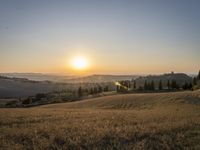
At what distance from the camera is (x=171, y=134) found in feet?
47.4

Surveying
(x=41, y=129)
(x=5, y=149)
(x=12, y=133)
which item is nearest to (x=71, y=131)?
(x=41, y=129)

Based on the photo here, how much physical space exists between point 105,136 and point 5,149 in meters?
4.63

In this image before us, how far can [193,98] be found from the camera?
47.7 metres

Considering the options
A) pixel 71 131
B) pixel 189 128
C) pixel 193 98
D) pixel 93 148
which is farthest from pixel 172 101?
pixel 93 148

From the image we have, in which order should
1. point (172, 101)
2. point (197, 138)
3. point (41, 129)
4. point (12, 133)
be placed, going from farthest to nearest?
point (172, 101), point (41, 129), point (12, 133), point (197, 138)

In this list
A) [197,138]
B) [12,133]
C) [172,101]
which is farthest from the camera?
[172,101]

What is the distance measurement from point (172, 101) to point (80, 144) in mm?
36586

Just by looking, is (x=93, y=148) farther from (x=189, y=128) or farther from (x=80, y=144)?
(x=189, y=128)

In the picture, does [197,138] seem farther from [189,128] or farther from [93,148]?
[93,148]

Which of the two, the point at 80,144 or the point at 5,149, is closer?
Result: the point at 5,149

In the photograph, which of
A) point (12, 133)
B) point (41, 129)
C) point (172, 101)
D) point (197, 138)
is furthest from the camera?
point (172, 101)

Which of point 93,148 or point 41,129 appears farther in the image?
point 41,129

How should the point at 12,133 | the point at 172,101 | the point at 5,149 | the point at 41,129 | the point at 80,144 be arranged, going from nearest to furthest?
the point at 5,149 → the point at 80,144 → the point at 12,133 → the point at 41,129 → the point at 172,101

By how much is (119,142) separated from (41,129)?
5386 mm
